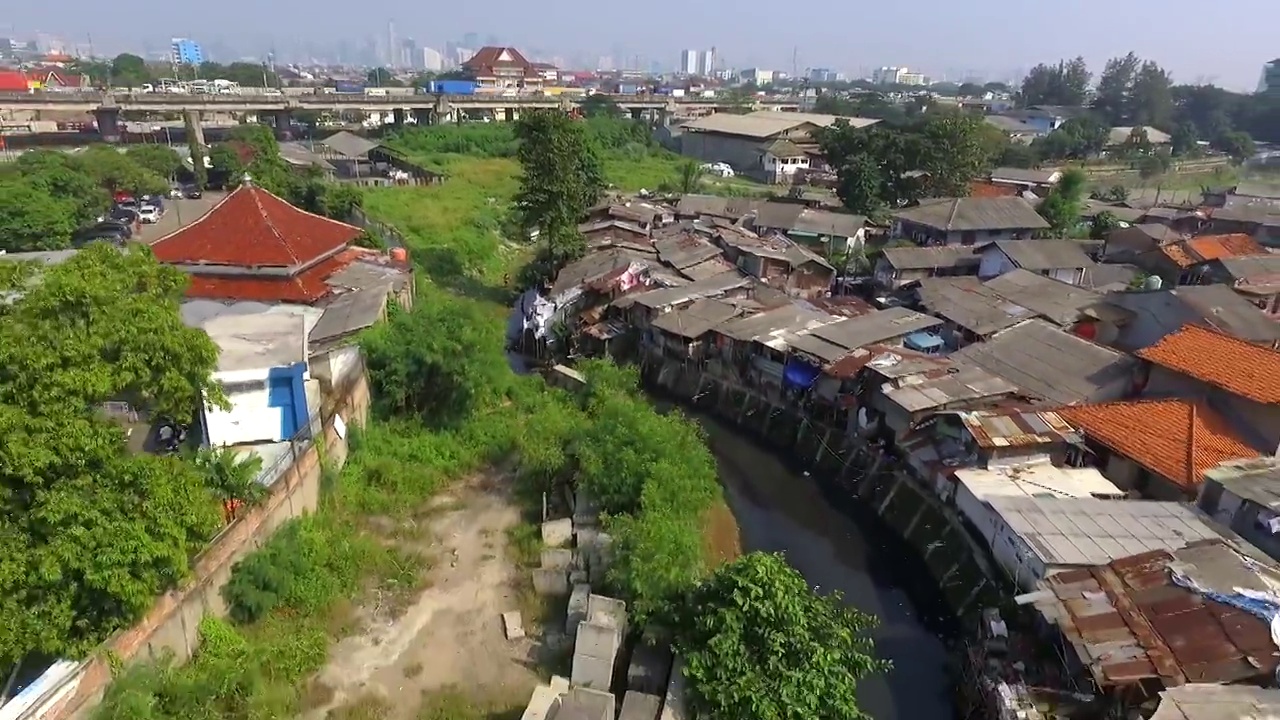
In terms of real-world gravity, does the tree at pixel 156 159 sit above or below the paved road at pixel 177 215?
above

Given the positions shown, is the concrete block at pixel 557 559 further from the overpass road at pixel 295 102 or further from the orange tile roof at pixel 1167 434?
the overpass road at pixel 295 102

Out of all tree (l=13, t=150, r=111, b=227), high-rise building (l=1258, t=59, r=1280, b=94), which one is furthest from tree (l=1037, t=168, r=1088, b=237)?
high-rise building (l=1258, t=59, r=1280, b=94)

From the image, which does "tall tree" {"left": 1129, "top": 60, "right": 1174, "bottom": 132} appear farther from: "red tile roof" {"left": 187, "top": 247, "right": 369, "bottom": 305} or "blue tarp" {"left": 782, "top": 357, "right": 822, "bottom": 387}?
"red tile roof" {"left": 187, "top": 247, "right": 369, "bottom": 305}

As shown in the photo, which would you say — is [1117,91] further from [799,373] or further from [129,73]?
[129,73]

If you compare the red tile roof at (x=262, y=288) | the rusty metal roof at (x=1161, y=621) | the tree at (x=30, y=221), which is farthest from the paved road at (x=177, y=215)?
the rusty metal roof at (x=1161, y=621)

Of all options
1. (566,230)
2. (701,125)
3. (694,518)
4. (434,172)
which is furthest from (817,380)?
(701,125)

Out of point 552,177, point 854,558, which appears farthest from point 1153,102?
point 854,558
